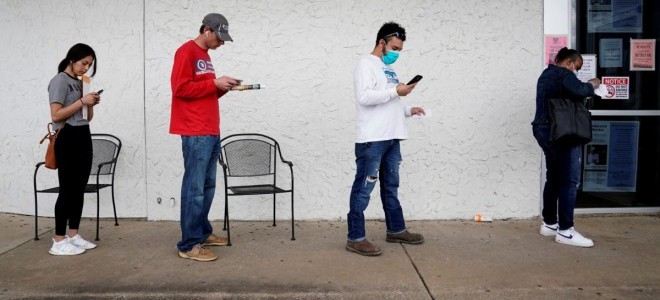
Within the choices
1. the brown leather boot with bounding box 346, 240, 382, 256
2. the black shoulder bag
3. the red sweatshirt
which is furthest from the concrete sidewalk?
the red sweatshirt

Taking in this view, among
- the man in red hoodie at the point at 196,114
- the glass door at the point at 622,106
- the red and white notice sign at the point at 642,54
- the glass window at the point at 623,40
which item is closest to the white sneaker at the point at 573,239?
the glass door at the point at 622,106

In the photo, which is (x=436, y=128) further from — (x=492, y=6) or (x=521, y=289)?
(x=521, y=289)

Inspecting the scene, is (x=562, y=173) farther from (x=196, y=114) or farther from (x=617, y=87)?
(x=196, y=114)

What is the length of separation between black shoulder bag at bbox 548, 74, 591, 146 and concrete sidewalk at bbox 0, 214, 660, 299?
888 mm

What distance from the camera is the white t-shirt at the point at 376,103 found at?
4.15m

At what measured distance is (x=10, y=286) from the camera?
3.65 metres

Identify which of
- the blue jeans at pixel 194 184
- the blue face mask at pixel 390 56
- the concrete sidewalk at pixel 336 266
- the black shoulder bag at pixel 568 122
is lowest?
the concrete sidewalk at pixel 336 266

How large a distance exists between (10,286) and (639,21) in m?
6.03

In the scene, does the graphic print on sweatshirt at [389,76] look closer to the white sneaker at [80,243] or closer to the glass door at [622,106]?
the glass door at [622,106]

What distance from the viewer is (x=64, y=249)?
4.37 metres

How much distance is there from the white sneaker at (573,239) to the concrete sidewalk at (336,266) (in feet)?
0.31

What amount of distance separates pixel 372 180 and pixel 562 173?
1.58 metres

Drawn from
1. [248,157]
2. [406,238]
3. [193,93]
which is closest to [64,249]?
[193,93]

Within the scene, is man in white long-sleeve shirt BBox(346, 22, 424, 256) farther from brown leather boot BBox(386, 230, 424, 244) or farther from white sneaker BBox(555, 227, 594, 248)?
white sneaker BBox(555, 227, 594, 248)
